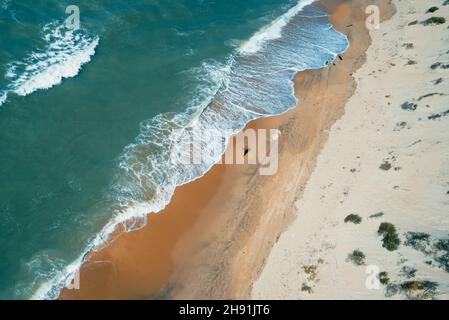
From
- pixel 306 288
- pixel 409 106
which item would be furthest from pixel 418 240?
pixel 409 106

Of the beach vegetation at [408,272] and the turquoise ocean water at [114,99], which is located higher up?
the turquoise ocean water at [114,99]

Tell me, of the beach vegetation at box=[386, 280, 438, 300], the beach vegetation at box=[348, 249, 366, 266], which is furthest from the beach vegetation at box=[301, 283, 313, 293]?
the beach vegetation at box=[386, 280, 438, 300]

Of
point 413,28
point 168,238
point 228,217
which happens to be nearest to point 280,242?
point 228,217

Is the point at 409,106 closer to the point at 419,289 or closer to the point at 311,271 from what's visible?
the point at 419,289

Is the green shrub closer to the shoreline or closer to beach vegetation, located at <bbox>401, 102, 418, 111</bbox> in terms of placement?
the shoreline

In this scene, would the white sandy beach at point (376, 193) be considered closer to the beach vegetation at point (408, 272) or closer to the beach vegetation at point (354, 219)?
the beach vegetation at point (408, 272)

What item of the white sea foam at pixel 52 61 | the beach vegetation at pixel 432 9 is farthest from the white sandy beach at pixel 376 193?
the white sea foam at pixel 52 61

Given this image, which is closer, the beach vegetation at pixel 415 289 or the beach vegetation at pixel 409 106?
the beach vegetation at pixel 415 289
